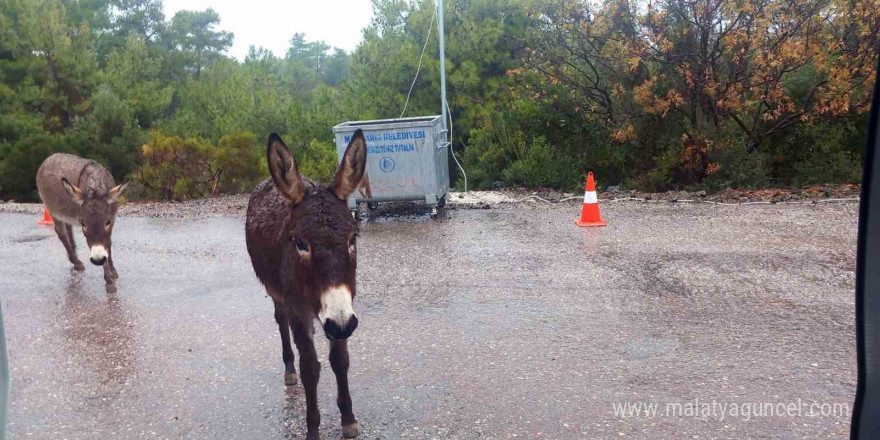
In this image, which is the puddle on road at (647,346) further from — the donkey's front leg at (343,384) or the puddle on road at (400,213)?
the puddle on road at (400,213)

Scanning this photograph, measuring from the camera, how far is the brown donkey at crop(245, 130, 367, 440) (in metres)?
2.97

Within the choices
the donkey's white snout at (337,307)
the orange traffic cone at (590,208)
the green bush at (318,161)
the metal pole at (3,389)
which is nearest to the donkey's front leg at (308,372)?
the donkey's white snout at (337,307)

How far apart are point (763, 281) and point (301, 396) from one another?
4.57m

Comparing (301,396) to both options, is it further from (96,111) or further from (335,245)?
(96,111)

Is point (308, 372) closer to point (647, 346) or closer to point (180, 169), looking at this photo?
point (647, 346)

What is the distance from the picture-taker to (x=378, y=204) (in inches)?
456

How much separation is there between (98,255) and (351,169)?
14.0 ft

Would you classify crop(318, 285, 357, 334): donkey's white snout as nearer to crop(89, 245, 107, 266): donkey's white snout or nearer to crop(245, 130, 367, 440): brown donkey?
crop(245, 130, 367, 440): brown donkey

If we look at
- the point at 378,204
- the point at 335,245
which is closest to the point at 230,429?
the point at 335,245

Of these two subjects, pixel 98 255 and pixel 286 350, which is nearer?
pixel 286 350

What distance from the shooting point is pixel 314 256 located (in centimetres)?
309

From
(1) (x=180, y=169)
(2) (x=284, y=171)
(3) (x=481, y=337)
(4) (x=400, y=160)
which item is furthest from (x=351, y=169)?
(1) (x=180, y=169)

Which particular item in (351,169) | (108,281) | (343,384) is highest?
(351,169)

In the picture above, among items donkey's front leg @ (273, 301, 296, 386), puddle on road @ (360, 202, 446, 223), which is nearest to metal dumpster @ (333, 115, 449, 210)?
puddle on road @ (360, 202, 446, 223)
